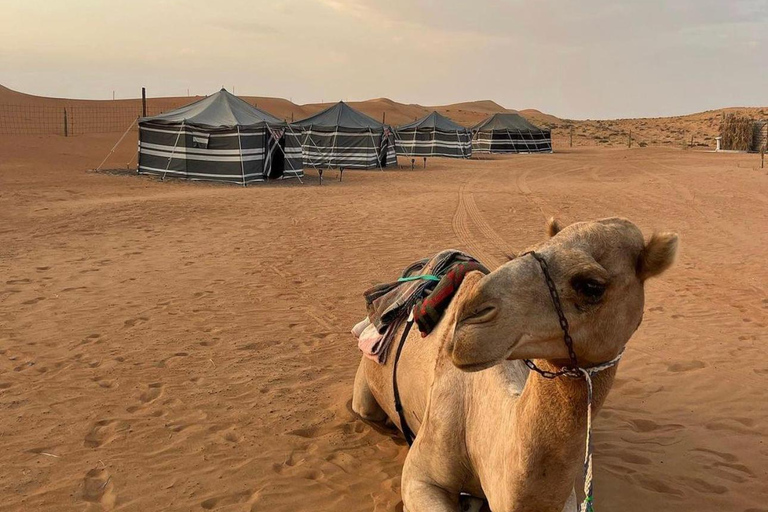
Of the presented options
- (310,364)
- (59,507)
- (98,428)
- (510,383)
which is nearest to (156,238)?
(310,364)

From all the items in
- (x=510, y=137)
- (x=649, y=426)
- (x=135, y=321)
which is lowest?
(x=649, y=426)

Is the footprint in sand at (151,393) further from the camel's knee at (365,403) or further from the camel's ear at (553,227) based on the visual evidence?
the camel's ear at (553,227)

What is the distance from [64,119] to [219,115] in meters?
25.9

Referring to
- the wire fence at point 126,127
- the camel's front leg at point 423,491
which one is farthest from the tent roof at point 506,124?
the camel's front leg at point 423,491

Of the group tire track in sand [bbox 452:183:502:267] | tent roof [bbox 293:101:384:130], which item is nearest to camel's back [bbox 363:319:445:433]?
tire track in sand [bbox 452:183:502:267]

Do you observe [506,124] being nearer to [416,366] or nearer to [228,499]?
[416,366]

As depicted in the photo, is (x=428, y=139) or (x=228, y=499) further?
(x=428, y=139)

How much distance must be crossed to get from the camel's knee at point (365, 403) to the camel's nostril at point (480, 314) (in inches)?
116

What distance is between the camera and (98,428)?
4895mm

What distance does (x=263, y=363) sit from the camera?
20.6 ft

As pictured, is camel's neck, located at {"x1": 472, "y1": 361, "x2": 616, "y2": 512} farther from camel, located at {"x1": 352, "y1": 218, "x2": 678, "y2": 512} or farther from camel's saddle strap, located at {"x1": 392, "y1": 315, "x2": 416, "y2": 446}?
camel's saddle strap, located at {"x1": 392, "y1": 315, "x2": 416, "y2": 446}

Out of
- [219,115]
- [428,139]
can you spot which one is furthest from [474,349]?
[428,139]

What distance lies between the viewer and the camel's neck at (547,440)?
2.32m

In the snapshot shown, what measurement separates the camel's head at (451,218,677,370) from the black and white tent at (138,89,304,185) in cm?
2107
